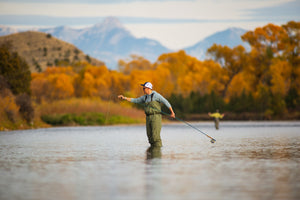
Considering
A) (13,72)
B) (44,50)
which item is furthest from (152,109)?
(44,50)

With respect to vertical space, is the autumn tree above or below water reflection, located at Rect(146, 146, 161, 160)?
above

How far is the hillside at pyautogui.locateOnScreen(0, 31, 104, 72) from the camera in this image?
14562 centimetres

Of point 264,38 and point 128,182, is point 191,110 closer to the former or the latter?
point 264,38

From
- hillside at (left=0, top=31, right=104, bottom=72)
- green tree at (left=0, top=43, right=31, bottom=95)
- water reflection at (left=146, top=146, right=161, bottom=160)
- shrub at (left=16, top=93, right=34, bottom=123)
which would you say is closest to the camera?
water reflection at (left=146, top=146, right=161, bottom=160)

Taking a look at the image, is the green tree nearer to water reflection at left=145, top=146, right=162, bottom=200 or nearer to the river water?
the river water

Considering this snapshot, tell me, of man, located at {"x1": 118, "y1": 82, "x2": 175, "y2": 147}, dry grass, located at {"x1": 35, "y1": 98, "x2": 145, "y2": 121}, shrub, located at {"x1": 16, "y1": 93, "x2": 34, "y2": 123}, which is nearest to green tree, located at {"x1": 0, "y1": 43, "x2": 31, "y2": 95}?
dry grass, located at {"x1": 35, "y1": 98, "x2": 145, "y2": 121}

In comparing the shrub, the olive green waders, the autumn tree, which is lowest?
the olive green waders

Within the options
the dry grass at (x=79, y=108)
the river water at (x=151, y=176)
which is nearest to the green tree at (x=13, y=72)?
the dry grass at (x=79, y=108)

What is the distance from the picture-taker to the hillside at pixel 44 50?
478ft

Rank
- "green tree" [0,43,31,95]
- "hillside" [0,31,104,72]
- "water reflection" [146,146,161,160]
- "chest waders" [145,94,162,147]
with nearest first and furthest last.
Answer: "water reflection" [146,146,161,160] < "chest waders" [145,94,162,147] < "green tree" [0,43,31,95] < "hillside" [0,31,104,72]

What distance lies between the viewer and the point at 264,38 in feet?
235

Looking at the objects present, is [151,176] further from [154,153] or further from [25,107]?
[25,107]

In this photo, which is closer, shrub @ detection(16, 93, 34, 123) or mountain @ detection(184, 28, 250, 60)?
shrub @ detection(16, 93, 34, 123)

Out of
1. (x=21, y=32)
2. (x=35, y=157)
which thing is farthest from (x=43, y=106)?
(x=21, y=32)
